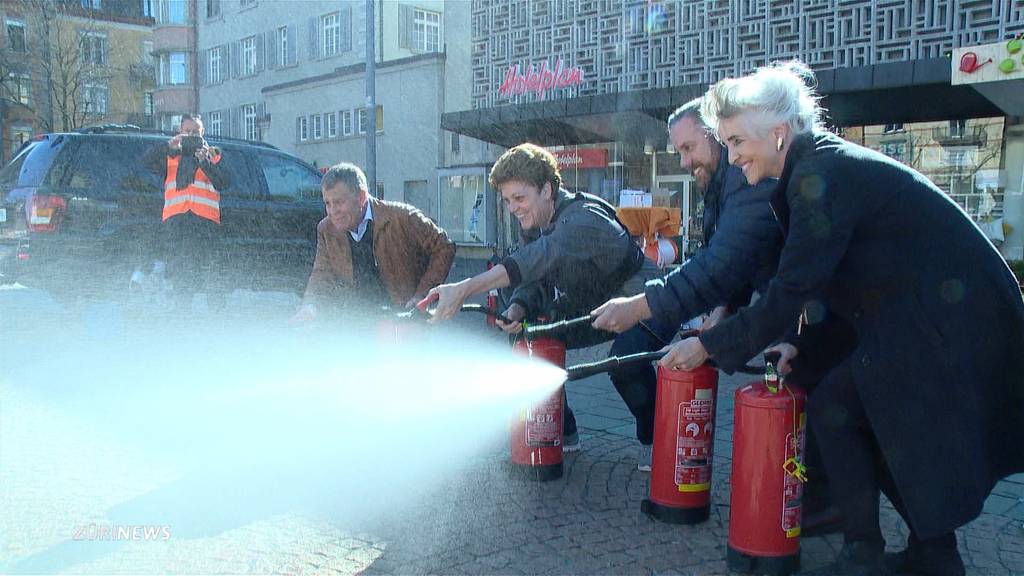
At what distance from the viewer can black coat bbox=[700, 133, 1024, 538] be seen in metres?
2.83

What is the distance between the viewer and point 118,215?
8875 millimetres

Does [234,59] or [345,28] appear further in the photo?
[234,59]

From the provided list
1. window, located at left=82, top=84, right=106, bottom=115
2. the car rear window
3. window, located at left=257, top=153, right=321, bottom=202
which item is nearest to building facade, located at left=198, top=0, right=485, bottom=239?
window, located at left=82, top=84, right=106, bottom=115

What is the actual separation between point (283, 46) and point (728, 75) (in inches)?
958

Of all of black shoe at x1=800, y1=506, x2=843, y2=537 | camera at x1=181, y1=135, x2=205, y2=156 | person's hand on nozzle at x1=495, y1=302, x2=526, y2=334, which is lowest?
black shoe at x1=800, y1=506, x2=843, y2=537

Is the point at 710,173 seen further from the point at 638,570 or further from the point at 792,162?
the point at 638,570

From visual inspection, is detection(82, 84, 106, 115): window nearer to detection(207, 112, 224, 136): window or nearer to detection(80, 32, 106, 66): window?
detection(80, 32, 106, 66): window

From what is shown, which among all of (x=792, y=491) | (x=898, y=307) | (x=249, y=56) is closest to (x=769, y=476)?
(x=792, y=491)

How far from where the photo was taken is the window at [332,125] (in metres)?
32.5

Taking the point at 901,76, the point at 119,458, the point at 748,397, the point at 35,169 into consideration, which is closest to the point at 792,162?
the point at 748,397

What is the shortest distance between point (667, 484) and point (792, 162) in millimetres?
1566

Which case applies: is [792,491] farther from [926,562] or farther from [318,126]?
[318,126]

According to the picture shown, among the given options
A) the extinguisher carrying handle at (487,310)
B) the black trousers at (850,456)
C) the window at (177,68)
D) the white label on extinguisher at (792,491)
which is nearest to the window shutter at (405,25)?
the window at (177,68)

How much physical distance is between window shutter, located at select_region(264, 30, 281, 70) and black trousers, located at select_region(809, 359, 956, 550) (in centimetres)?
3741
